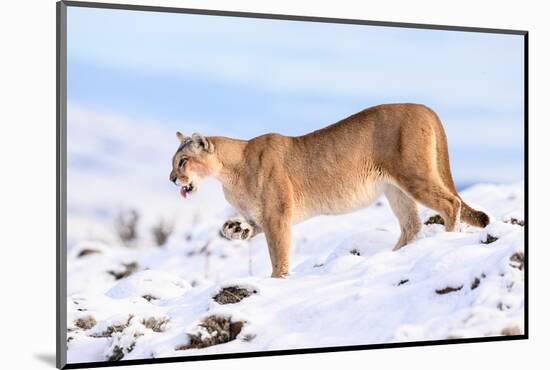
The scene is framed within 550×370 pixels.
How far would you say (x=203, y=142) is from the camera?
9.59 metres

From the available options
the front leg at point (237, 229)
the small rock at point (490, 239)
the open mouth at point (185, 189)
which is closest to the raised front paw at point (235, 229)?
the front leg at point (237, 229)

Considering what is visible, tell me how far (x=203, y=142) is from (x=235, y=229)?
943 millimetres

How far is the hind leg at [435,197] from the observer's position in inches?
380

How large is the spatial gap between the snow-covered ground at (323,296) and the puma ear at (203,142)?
0.50 metres

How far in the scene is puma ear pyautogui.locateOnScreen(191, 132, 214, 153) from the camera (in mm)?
9461

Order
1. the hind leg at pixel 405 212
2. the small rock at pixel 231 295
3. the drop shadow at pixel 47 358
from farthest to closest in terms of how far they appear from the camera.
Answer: the hind leg at pixel 405 212 < the small rock at pixel 231 295 < the drop shadow at pixel 47 358

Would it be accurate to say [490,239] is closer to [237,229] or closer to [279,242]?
[279,242]

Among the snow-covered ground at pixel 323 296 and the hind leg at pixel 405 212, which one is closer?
the snow-covered ground at pixel 323 296

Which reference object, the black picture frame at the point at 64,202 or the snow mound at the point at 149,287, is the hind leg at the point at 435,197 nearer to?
the black picture frame at the point at 64,202

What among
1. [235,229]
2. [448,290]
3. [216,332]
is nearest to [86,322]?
[216,332]

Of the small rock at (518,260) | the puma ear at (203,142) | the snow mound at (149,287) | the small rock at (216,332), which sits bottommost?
the small rock at (216,332)

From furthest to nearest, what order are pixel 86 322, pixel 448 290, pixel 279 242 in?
1. pixel 279 242
2. pixel 448 290
3. pixel 86 322

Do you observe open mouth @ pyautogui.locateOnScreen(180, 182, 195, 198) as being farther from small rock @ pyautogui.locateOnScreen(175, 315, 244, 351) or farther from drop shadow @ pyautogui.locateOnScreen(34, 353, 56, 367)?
drop shadow @ pyautogui.locateOnScreen(34, 353, 56, 367)

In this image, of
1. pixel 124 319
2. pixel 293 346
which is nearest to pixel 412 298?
pixel 293 346
